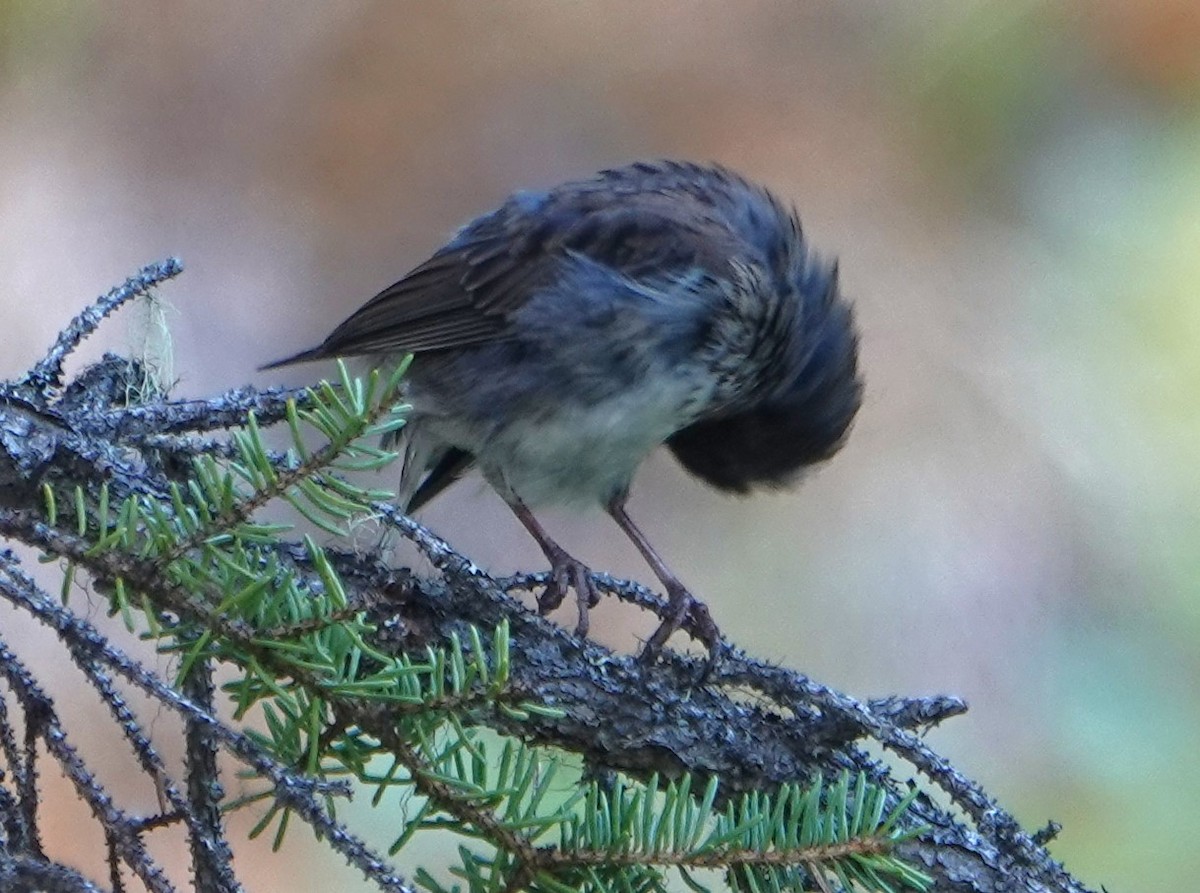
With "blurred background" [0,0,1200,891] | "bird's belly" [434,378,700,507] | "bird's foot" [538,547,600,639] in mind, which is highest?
"blurred background" [0,0,1200,891]

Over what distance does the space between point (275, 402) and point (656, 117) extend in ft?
7.19

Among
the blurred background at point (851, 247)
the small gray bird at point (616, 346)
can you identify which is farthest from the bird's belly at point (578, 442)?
the blurred background at point (851, 247)

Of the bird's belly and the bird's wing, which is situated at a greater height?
the bird's wing

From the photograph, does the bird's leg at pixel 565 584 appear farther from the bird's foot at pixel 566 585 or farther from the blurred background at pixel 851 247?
the blurred background at pixel 851 247

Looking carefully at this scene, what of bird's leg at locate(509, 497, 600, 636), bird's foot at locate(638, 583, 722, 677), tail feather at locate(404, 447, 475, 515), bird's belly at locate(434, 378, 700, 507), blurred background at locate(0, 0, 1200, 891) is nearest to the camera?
bird's foot at locate(638, 583, 722, 677)

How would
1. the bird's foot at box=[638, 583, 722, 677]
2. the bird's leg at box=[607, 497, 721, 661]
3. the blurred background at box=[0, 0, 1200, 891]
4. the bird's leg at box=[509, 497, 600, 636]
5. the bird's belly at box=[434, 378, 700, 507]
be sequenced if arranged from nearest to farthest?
the bird's leg at box=[607, 497, 721, 661]
the bird's foot at box=[638, 583, 722, 677]
the bird's leg at box=[509, 497, 600, 636]
the bird's belly at box=[434, 378, 700, 507]
the blurred background at box=[0, 0, 1200, 891]

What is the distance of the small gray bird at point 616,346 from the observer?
1.81 meters

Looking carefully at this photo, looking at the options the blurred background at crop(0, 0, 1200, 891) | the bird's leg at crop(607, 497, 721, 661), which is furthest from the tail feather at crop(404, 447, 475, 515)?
the blurred background at crop(0, 0, 1200, 891)

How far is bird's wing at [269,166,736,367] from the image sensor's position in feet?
6.26

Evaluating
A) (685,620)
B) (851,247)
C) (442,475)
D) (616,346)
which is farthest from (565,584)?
(851,247)

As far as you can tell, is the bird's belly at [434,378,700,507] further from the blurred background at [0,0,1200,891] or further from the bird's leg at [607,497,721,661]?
the blurred background at [0,0,1200,891]

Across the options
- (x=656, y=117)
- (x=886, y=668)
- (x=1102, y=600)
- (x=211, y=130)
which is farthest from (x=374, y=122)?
(x=1102, y=600)

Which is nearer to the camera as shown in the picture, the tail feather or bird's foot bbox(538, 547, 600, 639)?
bird's foot bbox(538, 547, 600, 639)

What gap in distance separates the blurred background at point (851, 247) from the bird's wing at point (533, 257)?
917 mm
